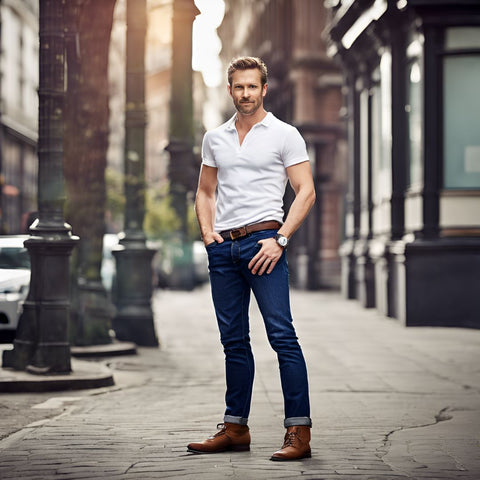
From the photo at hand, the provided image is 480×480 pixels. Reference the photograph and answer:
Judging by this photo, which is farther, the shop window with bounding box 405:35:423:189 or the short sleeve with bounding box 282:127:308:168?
the shop window with bounding box 405:35:423:189

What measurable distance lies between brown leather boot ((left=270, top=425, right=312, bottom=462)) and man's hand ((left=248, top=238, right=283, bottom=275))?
81 cm

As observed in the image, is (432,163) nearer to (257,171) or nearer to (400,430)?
(400,430)

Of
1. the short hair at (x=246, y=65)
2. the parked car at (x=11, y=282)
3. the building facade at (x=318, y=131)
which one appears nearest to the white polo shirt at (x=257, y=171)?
the short hair at (x=246, y=65)

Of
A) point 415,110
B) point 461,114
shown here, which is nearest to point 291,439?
point 461,114

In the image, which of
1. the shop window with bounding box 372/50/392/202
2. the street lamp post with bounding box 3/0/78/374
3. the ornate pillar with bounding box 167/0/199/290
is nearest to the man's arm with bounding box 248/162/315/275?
the street lamp post with bounding box 3/0/78/374

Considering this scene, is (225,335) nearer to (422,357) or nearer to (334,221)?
(422,357)

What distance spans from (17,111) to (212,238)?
38811 millimetres

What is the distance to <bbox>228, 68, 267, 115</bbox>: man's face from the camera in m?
5.53

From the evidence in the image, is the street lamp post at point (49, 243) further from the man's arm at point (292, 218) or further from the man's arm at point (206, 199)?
the man's arm at point (292, 218)

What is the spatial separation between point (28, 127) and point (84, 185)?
33.7 meters

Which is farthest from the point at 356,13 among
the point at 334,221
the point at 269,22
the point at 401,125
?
the point at 269,22

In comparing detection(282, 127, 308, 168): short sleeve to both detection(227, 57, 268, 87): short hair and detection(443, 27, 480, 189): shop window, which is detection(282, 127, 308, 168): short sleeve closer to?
detection(227, 57, 268, 87): short hair

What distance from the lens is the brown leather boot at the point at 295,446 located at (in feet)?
17.7

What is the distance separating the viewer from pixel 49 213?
9.45m
